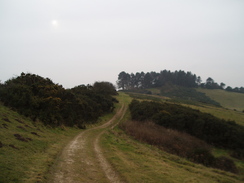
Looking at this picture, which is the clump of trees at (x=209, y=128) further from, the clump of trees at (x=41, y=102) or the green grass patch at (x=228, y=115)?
the clump of trees at (x=41, y=102)

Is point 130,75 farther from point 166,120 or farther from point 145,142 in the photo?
point 145,142

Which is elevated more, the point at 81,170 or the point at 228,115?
the point at 81,170

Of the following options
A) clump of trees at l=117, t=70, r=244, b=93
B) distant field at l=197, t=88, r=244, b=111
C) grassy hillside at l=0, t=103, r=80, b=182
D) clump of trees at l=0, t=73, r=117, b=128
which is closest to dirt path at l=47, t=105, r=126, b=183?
grassy hillside at l=0, t=103, r=80, b=182

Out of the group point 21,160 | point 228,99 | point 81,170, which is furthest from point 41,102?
point 228,99

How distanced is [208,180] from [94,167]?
6157 millimetres

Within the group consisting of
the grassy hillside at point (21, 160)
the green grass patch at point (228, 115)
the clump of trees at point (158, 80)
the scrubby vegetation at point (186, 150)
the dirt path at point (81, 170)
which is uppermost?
the clump of trees at point (158, 80)

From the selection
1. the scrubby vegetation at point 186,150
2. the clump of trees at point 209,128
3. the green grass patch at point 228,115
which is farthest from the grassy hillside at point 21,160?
the green grass patch at point 228,115

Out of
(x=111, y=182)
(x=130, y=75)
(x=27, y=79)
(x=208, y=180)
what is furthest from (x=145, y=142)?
(x=130, y=75)

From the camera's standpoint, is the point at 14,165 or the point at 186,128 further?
the point at 186,128

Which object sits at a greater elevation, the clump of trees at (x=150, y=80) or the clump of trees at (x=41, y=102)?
the clump of trees at (x=150, y=80)

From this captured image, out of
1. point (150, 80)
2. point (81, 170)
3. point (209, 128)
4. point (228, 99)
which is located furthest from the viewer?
point (150, 80)

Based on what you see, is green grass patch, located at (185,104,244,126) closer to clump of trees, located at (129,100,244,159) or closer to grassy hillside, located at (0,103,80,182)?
clump of trees, located at (129,100,244,159)

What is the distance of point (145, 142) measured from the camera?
757 inches

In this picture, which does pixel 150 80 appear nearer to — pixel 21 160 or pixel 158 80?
pixel 158 80
